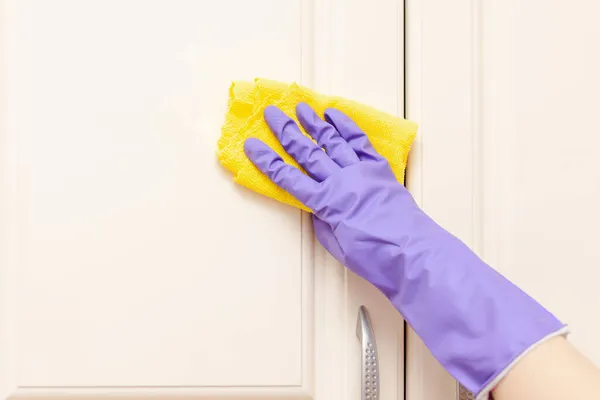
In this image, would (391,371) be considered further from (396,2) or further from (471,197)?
(396,2)

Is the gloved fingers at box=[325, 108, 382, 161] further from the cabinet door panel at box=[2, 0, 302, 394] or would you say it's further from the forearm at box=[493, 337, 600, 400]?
the forearm at box=[493, 337, 600, 400]

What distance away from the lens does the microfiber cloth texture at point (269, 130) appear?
0.62 m

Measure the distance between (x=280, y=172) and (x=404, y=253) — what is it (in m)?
0.16

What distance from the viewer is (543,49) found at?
0.66m

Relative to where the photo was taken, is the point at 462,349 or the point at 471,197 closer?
the point at 462,349

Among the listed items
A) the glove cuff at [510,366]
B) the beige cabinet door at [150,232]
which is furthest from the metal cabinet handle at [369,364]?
the glove cuff at [510,366]

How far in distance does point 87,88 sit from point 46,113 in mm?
Answer: 54

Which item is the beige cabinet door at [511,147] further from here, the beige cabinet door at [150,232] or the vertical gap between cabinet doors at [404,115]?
the beige cabinet door at [150,232]

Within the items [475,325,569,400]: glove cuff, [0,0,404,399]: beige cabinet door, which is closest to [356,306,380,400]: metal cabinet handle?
[0,0,404,399]: beige cabinet door

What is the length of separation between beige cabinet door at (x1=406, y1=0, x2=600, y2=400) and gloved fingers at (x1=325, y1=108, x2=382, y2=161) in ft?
0.19

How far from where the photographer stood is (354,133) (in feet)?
2.07

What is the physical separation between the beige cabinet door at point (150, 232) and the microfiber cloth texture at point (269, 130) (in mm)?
18

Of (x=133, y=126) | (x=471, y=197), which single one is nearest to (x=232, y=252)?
(x=133, y=126)

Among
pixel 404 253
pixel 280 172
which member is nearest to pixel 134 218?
pixel 280 172
